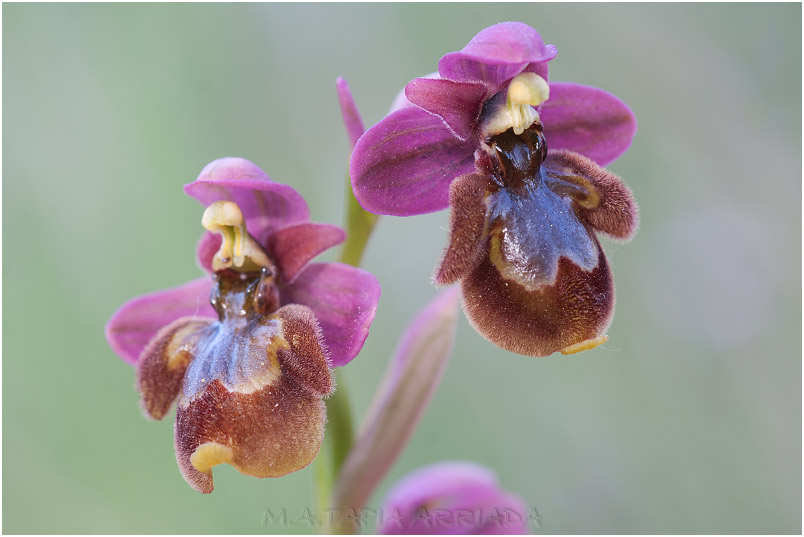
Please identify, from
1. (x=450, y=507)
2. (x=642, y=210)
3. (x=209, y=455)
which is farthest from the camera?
(x=642, y=210)

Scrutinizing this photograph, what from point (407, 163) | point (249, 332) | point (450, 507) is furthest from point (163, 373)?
point (450, 507)

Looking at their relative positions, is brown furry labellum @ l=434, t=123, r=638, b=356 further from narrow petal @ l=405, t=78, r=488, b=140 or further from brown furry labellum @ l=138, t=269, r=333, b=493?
brown furry labellum @ l=138, t=269, r=333, b=493

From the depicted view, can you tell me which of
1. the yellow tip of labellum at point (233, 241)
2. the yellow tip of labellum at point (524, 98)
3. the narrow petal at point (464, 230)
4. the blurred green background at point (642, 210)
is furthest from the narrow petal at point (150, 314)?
the blurred green background at point (642, 210)

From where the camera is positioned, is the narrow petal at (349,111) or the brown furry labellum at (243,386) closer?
the brown furry labellum at (243,386)

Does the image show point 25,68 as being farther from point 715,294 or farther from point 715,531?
point 715,531

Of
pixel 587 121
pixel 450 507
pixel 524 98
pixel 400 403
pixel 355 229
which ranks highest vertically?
pixel 524 98

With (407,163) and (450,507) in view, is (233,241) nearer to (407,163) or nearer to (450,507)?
(407,163)

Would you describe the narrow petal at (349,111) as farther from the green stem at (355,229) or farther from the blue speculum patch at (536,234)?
the blue speculum patch at (536,234)

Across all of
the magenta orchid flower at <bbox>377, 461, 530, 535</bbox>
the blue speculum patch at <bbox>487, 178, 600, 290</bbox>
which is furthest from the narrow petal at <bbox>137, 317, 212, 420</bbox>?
the magenta orchid flower at <bbox>377, 461, 530, 535</bbox>
